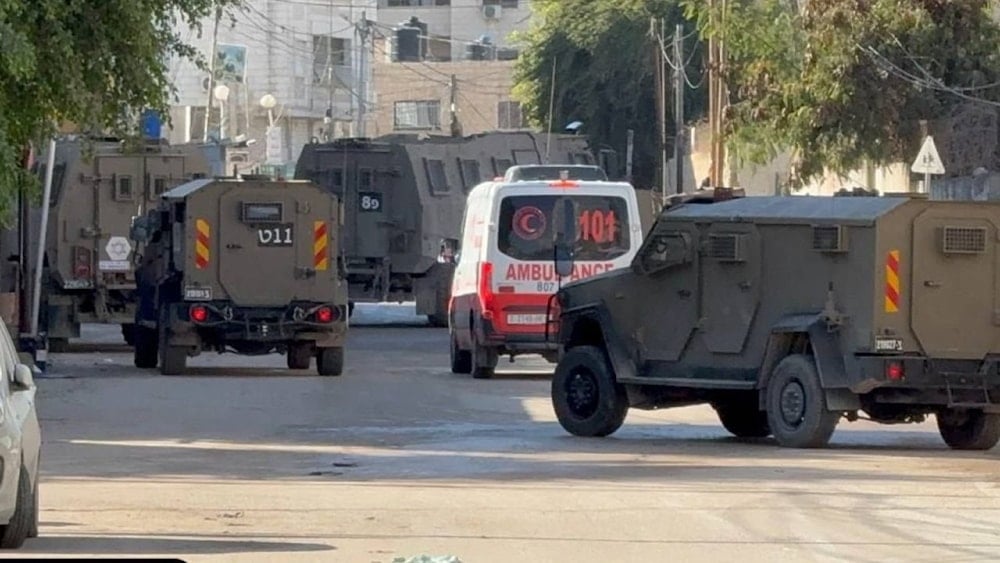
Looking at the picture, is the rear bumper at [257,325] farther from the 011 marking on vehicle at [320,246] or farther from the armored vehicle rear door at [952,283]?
the armored vehicle rear door at [952,283]

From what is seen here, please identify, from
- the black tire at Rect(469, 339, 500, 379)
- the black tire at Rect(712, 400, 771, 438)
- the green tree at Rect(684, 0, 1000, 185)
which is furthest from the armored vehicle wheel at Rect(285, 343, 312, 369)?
the green tree at Rect(684, 0, 1000, 185)

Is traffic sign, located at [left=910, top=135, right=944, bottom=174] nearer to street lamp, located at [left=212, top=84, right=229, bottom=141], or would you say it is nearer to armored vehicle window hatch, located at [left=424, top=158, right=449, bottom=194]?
armored vehicle window hatch, located at [left=424, top=158, right=449, bottom=194]

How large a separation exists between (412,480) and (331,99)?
6417 cm

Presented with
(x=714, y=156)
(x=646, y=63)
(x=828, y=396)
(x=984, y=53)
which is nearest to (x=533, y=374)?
(x=828, y=396)

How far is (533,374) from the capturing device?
27750mm

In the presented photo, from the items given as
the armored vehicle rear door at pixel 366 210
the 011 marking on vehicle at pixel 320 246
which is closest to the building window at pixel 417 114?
the armored vehicle rear door at pixel 366 210

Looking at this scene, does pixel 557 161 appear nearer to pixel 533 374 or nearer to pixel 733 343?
pixel 533 374

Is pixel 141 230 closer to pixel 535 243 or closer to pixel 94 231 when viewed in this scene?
pixel 94 231

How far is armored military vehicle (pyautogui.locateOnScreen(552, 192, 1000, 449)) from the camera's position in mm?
16984

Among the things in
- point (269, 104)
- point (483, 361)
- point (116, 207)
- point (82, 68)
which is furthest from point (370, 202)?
point (269, 104)

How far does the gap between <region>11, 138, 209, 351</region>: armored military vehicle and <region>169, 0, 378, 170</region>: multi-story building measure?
38112 millimetres

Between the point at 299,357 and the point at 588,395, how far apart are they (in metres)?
9.37

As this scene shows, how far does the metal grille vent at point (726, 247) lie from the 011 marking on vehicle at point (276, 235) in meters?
9.37

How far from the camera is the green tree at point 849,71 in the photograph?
41719mm
